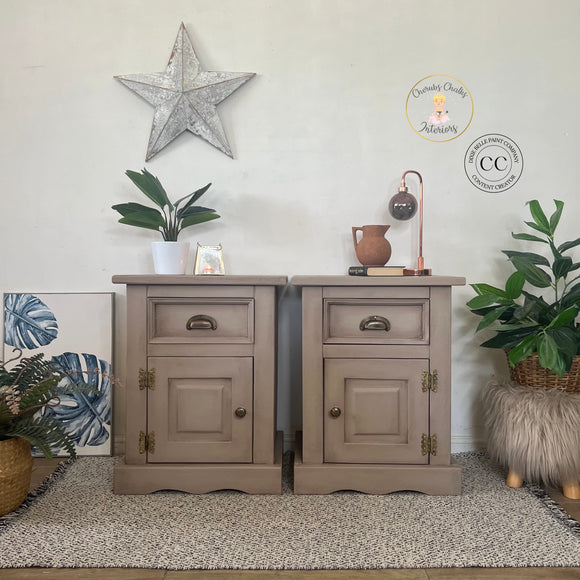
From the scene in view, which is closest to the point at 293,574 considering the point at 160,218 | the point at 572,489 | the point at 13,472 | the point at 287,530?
the point at 287,530

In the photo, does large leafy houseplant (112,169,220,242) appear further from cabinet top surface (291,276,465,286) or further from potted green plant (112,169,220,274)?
cabinet top surface (291,276,465,286)

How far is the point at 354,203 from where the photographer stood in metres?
2.16

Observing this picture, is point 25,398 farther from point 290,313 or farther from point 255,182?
point 255,182

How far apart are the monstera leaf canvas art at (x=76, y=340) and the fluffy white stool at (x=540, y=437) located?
164 centimetres

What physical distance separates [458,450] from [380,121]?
1.50m

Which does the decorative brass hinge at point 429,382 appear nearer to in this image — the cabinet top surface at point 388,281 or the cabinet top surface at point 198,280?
the cabinet top surface at point 388,281

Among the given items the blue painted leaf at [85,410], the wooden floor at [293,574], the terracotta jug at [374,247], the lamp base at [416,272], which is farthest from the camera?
the blue painted leaf at [85,410]

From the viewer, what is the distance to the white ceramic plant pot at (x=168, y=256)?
75.3 inches

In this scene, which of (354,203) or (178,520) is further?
(354,203)

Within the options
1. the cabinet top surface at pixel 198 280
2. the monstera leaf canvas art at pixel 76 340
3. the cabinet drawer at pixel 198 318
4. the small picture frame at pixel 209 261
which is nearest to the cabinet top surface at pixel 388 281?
the cabinet top surface at pixel 198 280

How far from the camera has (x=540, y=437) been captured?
1.70 m

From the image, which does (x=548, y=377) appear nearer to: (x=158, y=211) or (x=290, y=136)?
(x=290, y=136)

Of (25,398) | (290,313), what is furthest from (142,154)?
(25,398)

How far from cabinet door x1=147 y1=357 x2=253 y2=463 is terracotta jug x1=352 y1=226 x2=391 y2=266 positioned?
0.65m
